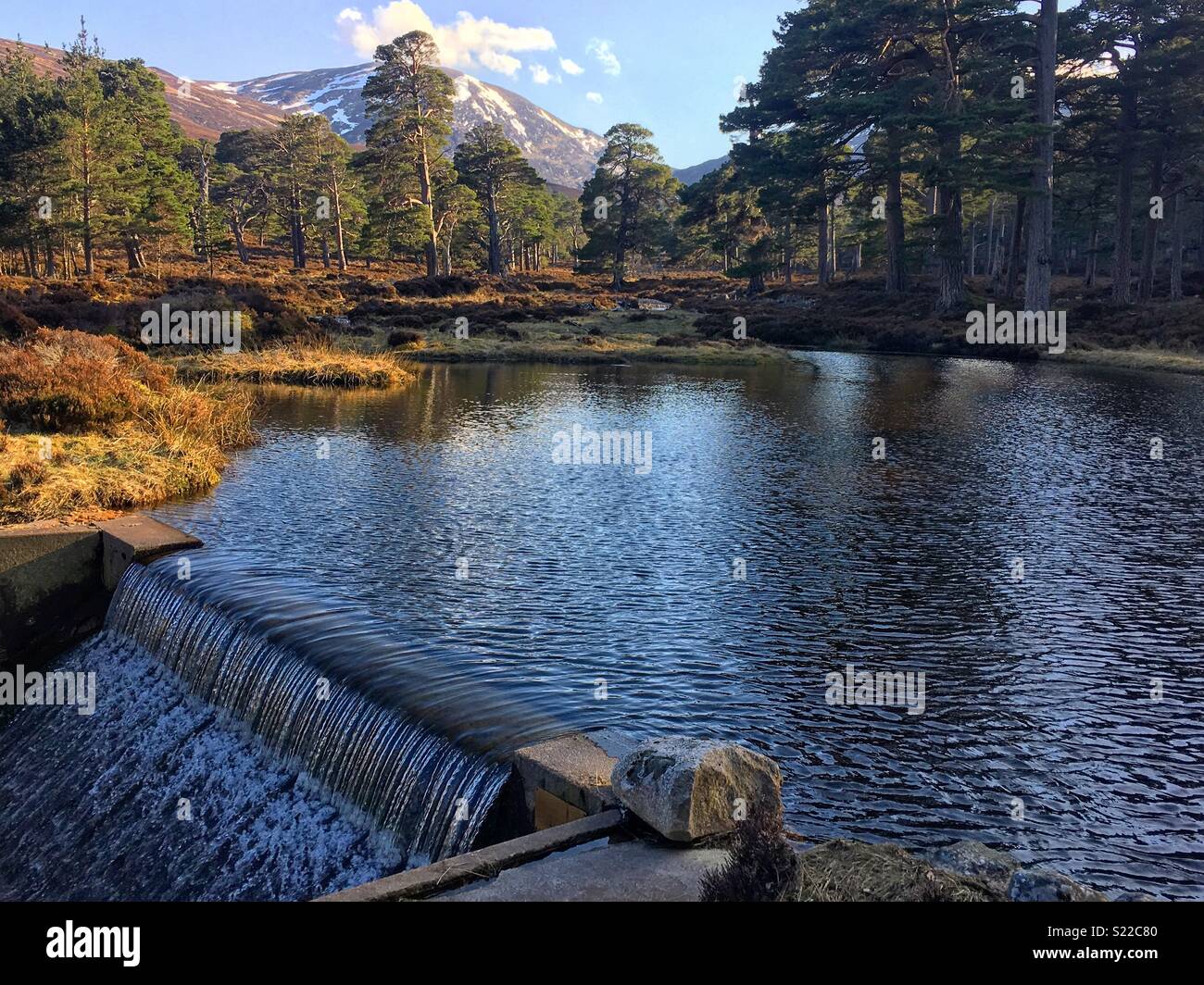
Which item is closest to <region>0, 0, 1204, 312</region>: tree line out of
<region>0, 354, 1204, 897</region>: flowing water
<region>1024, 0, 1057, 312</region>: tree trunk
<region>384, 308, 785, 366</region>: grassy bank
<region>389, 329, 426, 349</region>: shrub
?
<region>1024, 0, 1057, 312</region>: tree trunk

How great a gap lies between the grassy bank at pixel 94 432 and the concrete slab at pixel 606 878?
14147mm

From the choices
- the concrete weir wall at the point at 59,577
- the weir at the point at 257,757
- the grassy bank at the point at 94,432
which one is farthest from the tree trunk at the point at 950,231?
the weir at the point at 257,757

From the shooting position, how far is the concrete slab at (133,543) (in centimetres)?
Result: 1545

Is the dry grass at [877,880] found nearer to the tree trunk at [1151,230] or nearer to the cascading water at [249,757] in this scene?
the cascading water at [249,757]

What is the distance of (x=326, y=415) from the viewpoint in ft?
101

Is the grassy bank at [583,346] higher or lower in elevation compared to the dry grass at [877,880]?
higher

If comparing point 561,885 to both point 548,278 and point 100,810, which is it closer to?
point 100,810

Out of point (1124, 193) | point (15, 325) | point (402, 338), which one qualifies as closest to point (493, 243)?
point (402, 338)

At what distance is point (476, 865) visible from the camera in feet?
21.9

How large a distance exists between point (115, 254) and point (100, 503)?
111373 millimetres

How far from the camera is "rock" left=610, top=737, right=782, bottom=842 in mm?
6711

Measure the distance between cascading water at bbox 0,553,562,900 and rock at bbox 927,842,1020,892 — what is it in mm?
3765

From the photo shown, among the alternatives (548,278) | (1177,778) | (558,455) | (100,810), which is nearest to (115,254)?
(548,278)

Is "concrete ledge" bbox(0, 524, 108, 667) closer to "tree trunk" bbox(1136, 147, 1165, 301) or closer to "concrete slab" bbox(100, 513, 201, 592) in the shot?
"concrete slab" bbox(100, 513, 201, 592)
